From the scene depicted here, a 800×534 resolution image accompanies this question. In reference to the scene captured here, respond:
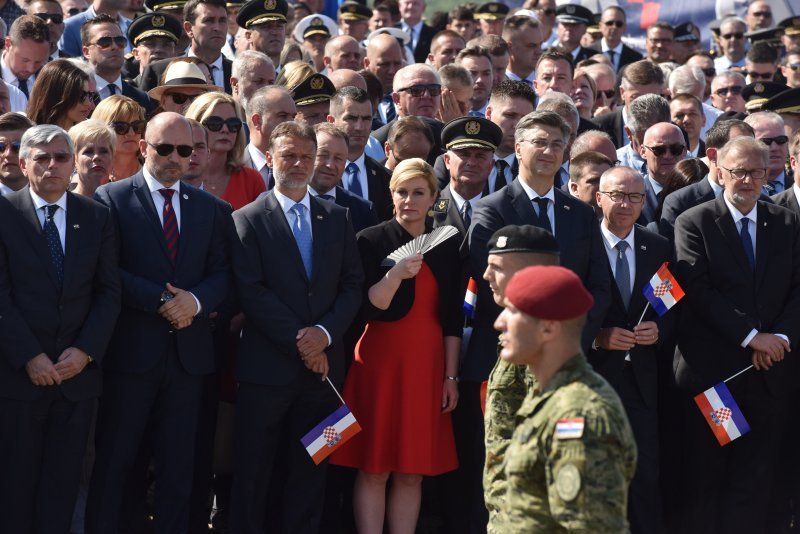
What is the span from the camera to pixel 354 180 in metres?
9.55

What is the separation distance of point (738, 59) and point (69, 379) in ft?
38.8

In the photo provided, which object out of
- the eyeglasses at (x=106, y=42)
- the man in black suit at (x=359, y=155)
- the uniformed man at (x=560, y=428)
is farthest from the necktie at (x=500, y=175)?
the uniformed man at (x=560, y=428)

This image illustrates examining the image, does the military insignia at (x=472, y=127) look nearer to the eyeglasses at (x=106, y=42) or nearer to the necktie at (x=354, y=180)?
the necktie at (x=354, y=180)

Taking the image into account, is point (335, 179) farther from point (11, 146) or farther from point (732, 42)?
point (732, 42)

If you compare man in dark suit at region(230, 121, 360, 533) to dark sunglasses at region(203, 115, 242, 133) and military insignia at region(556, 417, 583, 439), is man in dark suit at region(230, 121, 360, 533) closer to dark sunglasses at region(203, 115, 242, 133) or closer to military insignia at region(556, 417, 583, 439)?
dark sunglasses at region(203, 115, 242, 133)

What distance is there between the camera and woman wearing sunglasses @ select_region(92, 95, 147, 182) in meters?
8.55

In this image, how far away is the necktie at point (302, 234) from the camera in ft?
25.9

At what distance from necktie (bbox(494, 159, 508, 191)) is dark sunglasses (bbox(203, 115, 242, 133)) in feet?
6.49

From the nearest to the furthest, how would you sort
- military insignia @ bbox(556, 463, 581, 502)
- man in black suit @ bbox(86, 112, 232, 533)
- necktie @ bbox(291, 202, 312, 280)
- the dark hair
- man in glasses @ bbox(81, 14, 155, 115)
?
military insignia @ bbox(556, 463, 581, 502) → man in black suit @ bbox(86, 112, 232, 533) → necktie @ bbox(291, 202, 312, 280) → the dark hair → man in glasses @ bbox(81, 14, 155, 115)

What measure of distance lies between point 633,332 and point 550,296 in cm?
381

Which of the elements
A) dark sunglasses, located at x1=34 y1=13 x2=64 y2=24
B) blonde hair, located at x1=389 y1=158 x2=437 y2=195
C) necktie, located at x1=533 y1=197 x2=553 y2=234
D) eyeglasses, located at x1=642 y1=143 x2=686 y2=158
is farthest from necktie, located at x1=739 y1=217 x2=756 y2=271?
dark sunglasses, located at x1=34 y1=13 x2=64 y2=24

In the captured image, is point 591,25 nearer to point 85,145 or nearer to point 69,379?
point 85,145

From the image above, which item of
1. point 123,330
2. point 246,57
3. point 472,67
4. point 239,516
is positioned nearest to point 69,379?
point 123,330

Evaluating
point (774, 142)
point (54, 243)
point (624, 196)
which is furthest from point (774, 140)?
point (54, 243)
